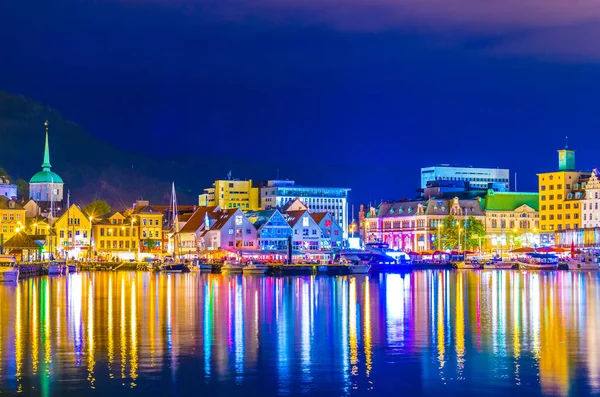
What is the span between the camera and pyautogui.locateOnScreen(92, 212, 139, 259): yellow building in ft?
641

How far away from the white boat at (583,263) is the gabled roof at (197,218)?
191 feet

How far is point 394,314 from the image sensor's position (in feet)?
221

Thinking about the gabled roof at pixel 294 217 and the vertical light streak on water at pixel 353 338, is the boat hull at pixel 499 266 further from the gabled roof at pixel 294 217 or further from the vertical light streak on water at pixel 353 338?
the vertical light streak on water at pixel 353 338

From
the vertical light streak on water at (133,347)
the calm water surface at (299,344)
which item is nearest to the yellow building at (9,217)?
the calm water surface at (299,344)

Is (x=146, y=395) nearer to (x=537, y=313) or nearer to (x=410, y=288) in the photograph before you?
(x=537, y=313)

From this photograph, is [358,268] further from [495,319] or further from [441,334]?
[441,334]

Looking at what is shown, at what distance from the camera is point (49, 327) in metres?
58.5

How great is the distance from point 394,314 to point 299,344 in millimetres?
17404

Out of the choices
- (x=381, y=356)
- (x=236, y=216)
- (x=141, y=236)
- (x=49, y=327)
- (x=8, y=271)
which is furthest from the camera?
(x=141, y=236)

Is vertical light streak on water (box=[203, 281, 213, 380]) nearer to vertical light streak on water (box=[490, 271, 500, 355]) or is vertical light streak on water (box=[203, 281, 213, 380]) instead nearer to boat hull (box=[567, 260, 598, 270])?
vertical light streak on water (box=[490, 271, 500, 355])

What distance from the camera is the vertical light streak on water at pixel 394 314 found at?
53.5 meters

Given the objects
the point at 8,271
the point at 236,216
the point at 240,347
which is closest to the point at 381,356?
the point at 240,347

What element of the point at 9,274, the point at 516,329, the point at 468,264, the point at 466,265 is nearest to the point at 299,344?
the point at 516,329

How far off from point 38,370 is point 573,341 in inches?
925
